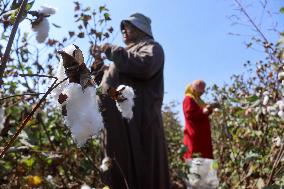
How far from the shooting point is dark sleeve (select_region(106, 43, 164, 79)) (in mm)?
2664

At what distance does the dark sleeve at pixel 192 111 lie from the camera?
424 cm

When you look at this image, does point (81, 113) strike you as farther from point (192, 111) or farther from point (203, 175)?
point (192, 111)

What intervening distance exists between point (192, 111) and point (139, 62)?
167 cm

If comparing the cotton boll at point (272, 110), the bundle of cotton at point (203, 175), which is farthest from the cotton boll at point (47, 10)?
the bundle of cotton at point (203, 175)

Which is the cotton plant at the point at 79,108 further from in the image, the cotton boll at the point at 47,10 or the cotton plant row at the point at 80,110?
the cotton boll at the point at 47,10

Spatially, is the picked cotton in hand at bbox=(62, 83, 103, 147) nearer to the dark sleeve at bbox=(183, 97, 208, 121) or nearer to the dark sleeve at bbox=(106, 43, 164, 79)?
the dark sleeve at bbox=(106, 43, 164, 79)

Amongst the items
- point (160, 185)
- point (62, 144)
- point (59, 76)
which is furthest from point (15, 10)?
point (62, 144)

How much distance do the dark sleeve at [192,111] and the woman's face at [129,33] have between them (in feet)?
4.66

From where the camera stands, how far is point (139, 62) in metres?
2.70

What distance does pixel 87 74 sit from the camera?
27.8 inches

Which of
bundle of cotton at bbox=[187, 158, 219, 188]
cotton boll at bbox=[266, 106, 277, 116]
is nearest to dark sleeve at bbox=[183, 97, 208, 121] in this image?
bundle of cotton at bbox=[187, 158, 219, 188]

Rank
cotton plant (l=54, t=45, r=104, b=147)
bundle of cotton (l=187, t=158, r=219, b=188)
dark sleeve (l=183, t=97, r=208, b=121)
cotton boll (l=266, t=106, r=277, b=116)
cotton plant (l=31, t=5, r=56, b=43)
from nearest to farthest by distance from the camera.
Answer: cotton plant (l=54, t=45, r=104, b=147)
cotton plant (l=31, t=5, r=56, b=43)
cotton boll (l=266, t=106, r=277, b=116)
bundle of cotton (l=187, t=158, r=219, b=188)
dark sleeve (l=183, t=97, r=208, b=121)

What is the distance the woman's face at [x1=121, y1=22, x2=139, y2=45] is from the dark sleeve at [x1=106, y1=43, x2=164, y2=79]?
0.68ft

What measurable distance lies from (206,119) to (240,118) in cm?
49
